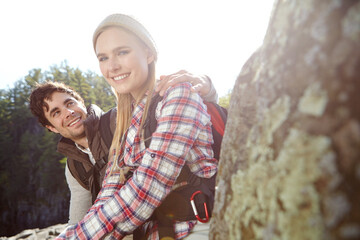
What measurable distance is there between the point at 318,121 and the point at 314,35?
0.89ft

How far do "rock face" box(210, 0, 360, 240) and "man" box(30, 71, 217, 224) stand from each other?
1.80 m

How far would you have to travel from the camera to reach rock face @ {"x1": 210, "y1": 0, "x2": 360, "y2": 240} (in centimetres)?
59

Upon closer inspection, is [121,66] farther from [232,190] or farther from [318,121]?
[318,121]

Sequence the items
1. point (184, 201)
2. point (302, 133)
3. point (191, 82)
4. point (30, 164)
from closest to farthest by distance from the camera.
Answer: point (302, 133) < point (184, 201) < point (191, 82) < point (30, 164)

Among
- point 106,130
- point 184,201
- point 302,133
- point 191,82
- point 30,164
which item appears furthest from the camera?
point 30,164

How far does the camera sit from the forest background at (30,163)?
1218 inches

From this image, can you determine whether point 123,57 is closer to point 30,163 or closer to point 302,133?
point 302,133

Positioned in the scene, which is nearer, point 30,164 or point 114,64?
Answer: point 114,64

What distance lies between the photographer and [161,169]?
5.87 ft

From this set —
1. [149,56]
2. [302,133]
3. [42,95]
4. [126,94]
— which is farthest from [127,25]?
[42,95]

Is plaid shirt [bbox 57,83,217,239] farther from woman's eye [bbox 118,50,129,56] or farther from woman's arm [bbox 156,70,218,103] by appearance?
woman's eye [bbox 118,50,129,56]

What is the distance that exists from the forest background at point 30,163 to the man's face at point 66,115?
87.2 ft

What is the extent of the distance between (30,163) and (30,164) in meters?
0.15

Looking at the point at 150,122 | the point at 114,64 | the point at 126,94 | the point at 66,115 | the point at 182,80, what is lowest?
the point at 150,122
